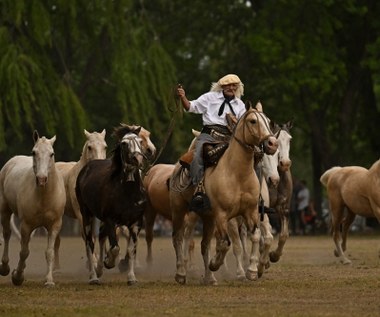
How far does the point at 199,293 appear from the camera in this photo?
18.5 metres

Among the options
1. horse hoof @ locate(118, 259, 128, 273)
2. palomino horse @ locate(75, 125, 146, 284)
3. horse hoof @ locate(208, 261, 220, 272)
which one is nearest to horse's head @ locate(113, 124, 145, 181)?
palomino horse @ locate(75, 125, 146, 284)

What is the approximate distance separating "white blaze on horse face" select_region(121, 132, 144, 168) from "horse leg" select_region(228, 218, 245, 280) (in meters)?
2.04

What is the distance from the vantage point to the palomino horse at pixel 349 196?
1029 inches

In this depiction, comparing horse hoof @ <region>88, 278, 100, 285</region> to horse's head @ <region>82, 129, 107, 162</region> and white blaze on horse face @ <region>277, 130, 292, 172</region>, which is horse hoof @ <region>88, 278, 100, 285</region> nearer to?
horse's head @ <region>82, 129, 107, 162</region>

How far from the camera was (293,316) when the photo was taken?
14969mm

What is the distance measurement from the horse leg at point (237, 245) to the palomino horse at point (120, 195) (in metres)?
1.48

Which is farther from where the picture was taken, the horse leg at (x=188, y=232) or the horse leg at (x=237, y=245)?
the horse leg at (x=188, y=232)

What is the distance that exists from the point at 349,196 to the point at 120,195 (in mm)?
7853

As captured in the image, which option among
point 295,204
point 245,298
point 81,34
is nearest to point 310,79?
point 295,204

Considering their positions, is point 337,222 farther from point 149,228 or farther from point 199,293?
point 199,293

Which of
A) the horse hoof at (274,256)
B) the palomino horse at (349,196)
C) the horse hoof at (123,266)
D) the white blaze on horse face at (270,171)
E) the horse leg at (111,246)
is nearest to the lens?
the horse leg at (111,246)

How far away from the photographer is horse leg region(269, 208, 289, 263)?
23156 millimetres

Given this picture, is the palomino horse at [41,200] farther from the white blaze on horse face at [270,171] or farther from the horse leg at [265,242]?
the white blaze on horse face at [270,171]

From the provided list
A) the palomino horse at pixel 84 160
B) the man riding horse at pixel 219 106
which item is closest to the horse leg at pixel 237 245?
the man riding horse at pixel 219 106
